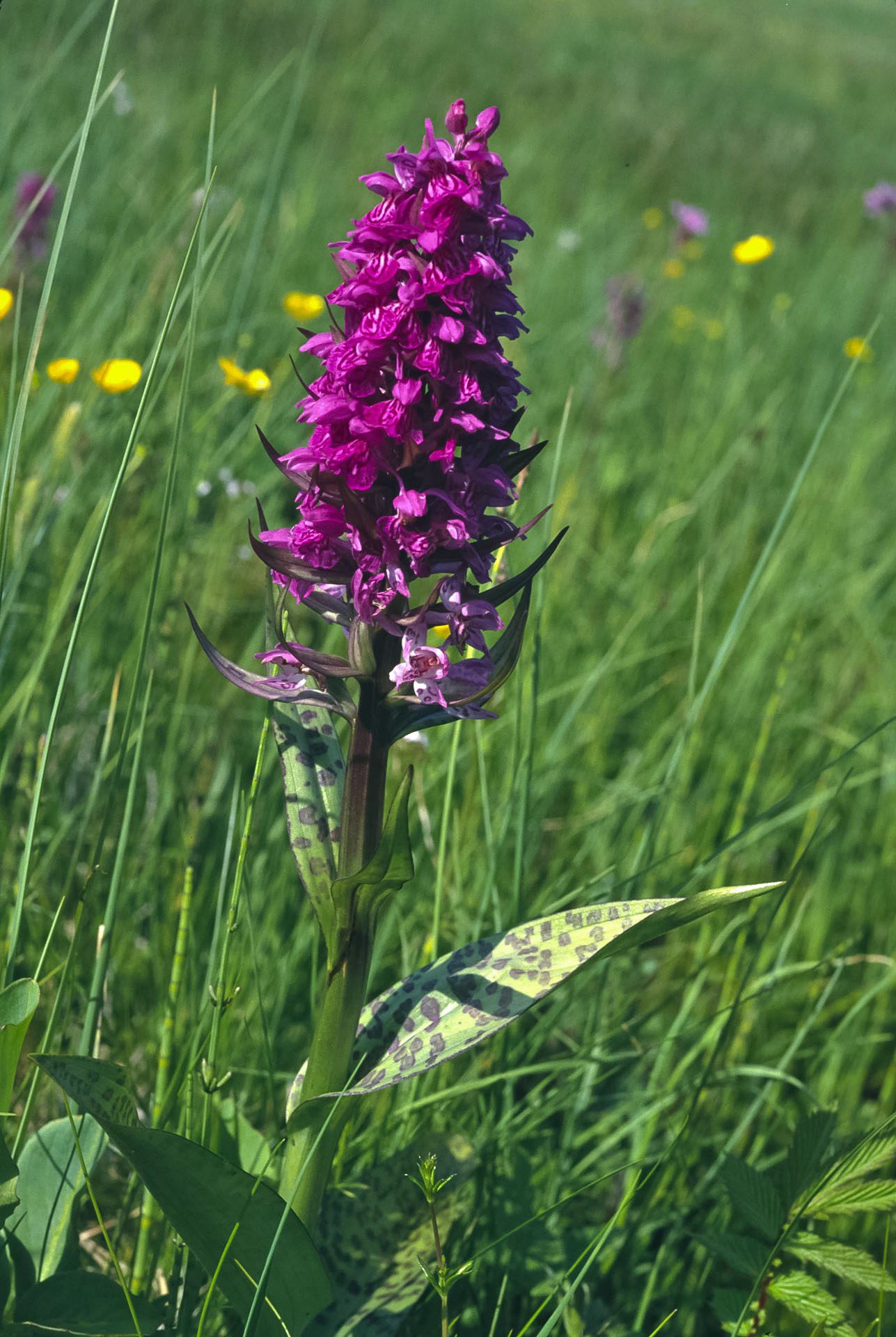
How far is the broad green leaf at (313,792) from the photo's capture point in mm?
979

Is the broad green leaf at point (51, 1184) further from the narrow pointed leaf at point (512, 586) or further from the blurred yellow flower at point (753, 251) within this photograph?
the blurred yellow flower at point (753, 251)

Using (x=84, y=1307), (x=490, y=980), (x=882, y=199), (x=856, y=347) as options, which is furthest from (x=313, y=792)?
(x=882, y=199)

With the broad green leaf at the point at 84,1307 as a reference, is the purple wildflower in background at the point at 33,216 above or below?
above

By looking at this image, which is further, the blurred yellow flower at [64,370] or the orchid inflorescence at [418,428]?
the blurred yellow flower at [64,370]

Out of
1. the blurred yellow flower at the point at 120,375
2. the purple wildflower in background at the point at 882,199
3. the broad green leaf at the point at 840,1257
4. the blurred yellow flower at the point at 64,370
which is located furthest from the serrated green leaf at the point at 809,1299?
the purple wildflower in background at the point at 882,199

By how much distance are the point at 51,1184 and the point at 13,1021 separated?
0.24 meters

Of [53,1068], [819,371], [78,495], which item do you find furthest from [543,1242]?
[819,371]

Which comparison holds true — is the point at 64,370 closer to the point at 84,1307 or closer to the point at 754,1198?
the point at 84,1307

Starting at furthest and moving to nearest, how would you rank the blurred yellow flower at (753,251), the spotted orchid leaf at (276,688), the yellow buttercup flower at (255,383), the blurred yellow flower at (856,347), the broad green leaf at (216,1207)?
the blurred yellow flower at (753,251)
the yellow buttercup flower at (255,383)
the blurred yellow flower at (856,347)
the spotted orchid leaf at (276,688)
the broad green leaf at (216,1207)

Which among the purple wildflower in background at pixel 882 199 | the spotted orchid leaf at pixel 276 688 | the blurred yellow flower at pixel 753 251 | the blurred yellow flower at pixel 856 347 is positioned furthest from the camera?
the purple wildflower in background at pixel 882 199

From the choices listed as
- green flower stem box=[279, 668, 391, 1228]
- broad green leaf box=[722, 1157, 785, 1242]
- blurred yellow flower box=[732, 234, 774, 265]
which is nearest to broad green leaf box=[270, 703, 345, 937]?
green flower stem box=[279, 668, 391, 1228]

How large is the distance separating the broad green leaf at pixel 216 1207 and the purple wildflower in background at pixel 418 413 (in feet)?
1.24

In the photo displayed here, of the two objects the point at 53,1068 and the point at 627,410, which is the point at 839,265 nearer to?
the point at 627,410

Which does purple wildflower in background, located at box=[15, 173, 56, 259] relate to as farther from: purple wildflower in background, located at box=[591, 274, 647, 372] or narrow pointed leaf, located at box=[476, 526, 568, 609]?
narrow pointed leaf, located at box=[476, 526, 568, 609]
